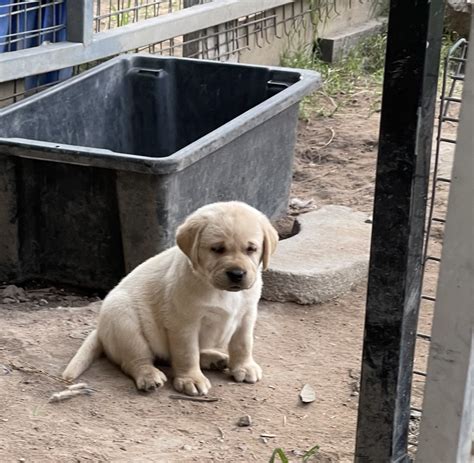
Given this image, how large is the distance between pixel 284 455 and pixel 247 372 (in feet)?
2.16

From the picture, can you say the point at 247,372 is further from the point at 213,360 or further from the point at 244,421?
the point at 244,421

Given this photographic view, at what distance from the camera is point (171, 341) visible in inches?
143

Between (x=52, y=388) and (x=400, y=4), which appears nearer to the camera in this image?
(x=400, y=4)

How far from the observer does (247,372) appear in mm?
3699

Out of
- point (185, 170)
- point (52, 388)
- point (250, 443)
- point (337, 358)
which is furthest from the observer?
point (185, 170)

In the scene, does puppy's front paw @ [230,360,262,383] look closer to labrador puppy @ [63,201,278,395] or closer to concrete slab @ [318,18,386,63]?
labrador puppy @ [63,201,278,395]

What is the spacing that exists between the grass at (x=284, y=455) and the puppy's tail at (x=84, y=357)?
2.62 ft

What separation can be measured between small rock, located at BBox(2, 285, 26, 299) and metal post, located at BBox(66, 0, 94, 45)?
60.8 inches

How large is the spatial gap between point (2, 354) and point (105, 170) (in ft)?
3.35

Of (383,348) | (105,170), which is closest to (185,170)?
(105,170)

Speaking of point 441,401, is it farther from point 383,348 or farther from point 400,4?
point 400,4

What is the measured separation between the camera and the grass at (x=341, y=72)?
23.6ft

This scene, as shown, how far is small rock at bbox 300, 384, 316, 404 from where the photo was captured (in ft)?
11.8

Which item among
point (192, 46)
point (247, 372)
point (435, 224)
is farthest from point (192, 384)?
point (192, 46)
